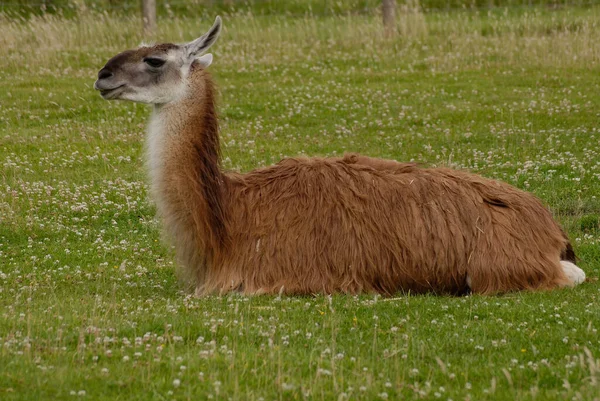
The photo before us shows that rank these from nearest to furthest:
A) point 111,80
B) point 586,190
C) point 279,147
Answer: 1. point 111,80
2. point 586,190
3. point 279,147

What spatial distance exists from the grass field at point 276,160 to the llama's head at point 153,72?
1.62 meters

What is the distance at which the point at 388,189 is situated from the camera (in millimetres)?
9281

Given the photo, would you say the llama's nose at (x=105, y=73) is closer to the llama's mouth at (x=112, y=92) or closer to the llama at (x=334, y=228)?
the llama's mouth at (x=112, y=92)

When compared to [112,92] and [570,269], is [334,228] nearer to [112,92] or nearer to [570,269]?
[570,269]

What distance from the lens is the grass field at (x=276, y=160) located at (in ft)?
20.5

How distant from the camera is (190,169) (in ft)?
29.9

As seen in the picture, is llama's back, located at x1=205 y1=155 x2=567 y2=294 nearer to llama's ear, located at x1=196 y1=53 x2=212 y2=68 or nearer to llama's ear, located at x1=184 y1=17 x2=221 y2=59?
llama's ear, located at x1=196 y1=53 x2=212 y2=68

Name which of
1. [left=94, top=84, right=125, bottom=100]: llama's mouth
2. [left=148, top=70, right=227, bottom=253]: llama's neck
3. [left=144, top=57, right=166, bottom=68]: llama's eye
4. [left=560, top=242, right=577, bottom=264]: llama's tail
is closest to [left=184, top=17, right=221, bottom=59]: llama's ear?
[left=144, top=57, right=166, bottom=68]: llama's eye

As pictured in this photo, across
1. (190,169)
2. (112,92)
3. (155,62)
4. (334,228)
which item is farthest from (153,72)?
(334,228)

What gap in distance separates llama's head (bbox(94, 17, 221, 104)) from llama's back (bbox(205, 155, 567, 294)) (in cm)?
112

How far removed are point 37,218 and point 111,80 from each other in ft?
8.05

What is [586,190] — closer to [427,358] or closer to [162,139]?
[162,139]

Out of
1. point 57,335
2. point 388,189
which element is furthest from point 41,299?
point 388,189

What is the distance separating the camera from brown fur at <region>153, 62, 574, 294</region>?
898cm
